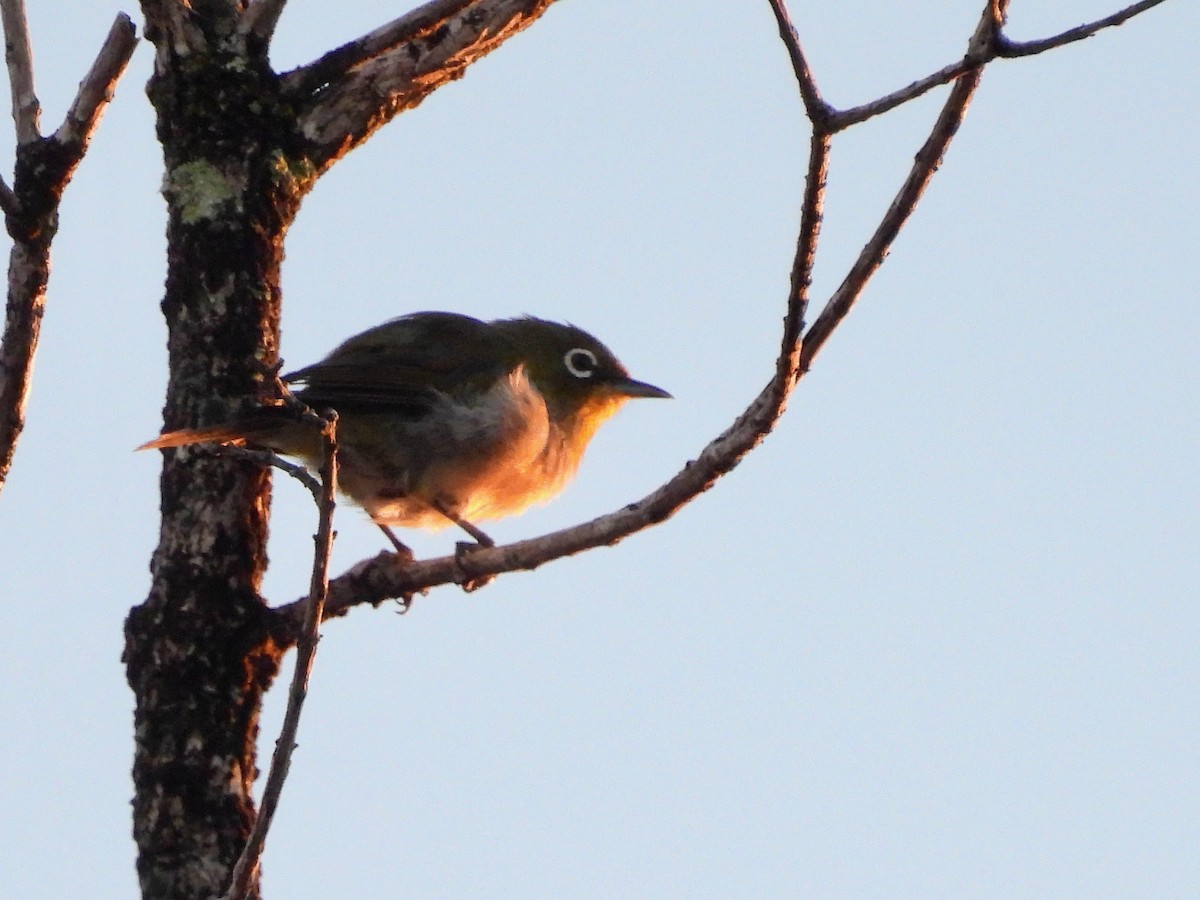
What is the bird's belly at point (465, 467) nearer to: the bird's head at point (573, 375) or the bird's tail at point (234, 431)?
the bird's head at point (573, 375)

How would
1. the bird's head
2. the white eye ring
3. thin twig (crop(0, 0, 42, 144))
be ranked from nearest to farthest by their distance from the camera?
thin twig (crop(0, 0, 42, 144))
the bird's head
the white eye ring

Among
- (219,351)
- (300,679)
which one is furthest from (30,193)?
(300,679)

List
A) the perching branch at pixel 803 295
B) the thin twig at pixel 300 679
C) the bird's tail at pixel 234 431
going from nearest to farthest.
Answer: the thin twig at pixel 300 679
the perching branch at pixel 803 295
the bird's tail at pixel 234 431

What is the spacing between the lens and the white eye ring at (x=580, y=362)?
859 cm

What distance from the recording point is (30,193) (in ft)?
15.4

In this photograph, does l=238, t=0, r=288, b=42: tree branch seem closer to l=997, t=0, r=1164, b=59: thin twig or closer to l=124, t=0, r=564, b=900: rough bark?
l=124, t=0, r=564, b=900: rough bark

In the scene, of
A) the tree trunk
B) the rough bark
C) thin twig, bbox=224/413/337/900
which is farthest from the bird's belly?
thin twig, bbox=224/413/337/900

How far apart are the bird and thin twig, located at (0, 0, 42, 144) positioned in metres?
1.93

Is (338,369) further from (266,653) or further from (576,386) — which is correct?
(266,653)

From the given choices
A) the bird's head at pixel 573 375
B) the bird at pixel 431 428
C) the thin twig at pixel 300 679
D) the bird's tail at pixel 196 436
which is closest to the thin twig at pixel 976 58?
the thin twig at pixel 300 679

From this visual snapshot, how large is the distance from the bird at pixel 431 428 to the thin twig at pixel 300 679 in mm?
2837

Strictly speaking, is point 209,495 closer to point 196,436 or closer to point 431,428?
point 196,436

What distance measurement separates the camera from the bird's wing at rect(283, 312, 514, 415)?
7.07 meters

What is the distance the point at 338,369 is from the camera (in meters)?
7.18
